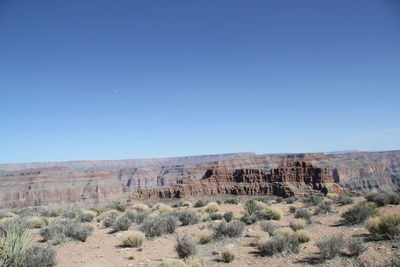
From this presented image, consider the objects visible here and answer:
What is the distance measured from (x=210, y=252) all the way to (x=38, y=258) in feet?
15.9

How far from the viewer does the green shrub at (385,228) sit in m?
8.32

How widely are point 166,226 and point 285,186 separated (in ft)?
123

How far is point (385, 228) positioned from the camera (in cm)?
863

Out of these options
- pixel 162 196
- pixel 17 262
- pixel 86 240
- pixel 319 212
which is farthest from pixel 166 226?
pixel 162 196

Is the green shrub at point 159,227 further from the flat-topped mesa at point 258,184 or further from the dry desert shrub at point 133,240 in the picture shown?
the flat-topped mesa at point 258,184

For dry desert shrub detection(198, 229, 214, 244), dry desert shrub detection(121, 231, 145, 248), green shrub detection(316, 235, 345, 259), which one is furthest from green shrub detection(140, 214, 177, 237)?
green shrub detection(316, 235, 345, 259)

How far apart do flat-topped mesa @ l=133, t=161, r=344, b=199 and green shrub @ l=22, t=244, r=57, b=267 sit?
37.7m

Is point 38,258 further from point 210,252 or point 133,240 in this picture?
point 210,252

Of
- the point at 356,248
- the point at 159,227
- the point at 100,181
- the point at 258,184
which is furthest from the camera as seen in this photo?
the point at 100,181

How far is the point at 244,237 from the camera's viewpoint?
10812mm

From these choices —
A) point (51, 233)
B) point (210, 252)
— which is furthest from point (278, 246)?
point (51, 233)

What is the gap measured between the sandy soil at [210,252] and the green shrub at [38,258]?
749mm

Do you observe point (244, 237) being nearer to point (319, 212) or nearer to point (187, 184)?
point (319, 212)

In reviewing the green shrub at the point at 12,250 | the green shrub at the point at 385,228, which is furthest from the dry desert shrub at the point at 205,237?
the green shrub at the point at 12,250
